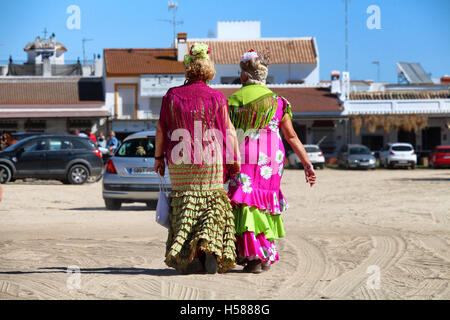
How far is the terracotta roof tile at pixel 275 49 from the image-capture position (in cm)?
6488

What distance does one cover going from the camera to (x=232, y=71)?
211 ft

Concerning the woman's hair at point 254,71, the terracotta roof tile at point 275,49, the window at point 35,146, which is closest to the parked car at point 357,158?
the terracotta roof tile at point 275,49

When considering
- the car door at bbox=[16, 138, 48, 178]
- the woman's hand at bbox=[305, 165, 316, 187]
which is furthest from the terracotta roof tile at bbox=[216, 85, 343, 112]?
the woman's hand at bbox=[305, 165, 316, 187]

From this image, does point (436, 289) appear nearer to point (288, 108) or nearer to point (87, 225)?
point (288, 108)

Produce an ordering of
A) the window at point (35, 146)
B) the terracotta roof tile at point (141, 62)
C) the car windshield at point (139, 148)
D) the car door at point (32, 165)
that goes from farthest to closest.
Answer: the terracotta roof tile at point (141, 62)
the window at point (35, 146)
the car door at point (32, 165)
the car windshield at point (139, 148)

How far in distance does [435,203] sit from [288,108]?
10.2 meters

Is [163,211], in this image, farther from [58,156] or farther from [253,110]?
[58,156]

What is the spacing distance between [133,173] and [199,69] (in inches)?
332

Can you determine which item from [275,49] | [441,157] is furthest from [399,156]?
[275,49]

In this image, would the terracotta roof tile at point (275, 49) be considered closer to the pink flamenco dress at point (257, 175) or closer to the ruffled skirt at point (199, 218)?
the pink flamenco dress at point (257, 175)

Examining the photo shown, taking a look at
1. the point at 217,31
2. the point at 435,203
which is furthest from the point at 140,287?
the point at 217,31

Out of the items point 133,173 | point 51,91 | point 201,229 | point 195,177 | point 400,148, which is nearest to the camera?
point 201,229

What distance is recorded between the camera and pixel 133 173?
16.0 meters

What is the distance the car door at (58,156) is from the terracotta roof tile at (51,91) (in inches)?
1270
